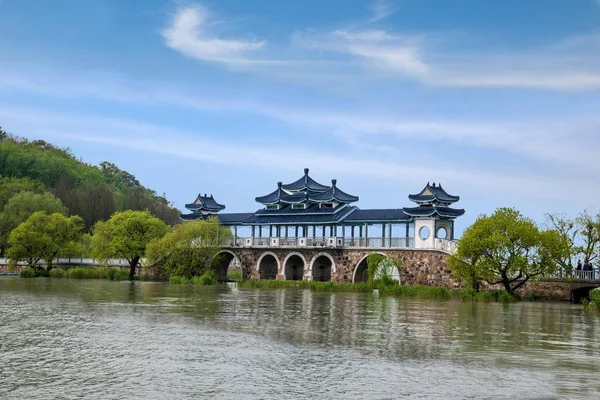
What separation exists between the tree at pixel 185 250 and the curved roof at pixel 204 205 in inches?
237

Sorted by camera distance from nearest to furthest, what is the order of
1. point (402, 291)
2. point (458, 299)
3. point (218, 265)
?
point (458, 299), point (402, 291), point (218, 265)

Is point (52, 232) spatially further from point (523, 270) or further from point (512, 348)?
point (512, 348)

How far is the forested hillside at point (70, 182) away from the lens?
310ft

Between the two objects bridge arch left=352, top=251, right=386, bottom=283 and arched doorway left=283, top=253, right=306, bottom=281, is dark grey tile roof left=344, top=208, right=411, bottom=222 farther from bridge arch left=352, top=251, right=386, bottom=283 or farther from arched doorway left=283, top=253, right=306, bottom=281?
arched doorway left=283, top=253, right=306, bottom=281

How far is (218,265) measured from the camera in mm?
68062

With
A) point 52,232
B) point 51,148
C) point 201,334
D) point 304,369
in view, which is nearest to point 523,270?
point 201,334

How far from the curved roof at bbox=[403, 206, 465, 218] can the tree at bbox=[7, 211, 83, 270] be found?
3371 cm

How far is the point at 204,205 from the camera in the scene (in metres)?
72.0

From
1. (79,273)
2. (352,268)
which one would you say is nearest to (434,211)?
(352,268)

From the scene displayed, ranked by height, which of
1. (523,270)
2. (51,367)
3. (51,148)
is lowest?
(51,367)

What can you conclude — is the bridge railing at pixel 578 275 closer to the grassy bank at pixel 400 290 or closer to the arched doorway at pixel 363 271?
the grassy bank at pixel 400 290

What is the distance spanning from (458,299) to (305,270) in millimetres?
18937

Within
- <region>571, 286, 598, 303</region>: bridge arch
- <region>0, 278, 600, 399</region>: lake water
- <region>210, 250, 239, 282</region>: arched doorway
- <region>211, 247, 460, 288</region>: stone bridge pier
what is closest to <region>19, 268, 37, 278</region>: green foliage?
<region>210, 250, 239, 282</region>: arched doorway

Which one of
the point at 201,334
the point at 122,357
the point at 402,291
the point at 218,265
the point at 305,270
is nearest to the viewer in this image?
the point at 122,357
